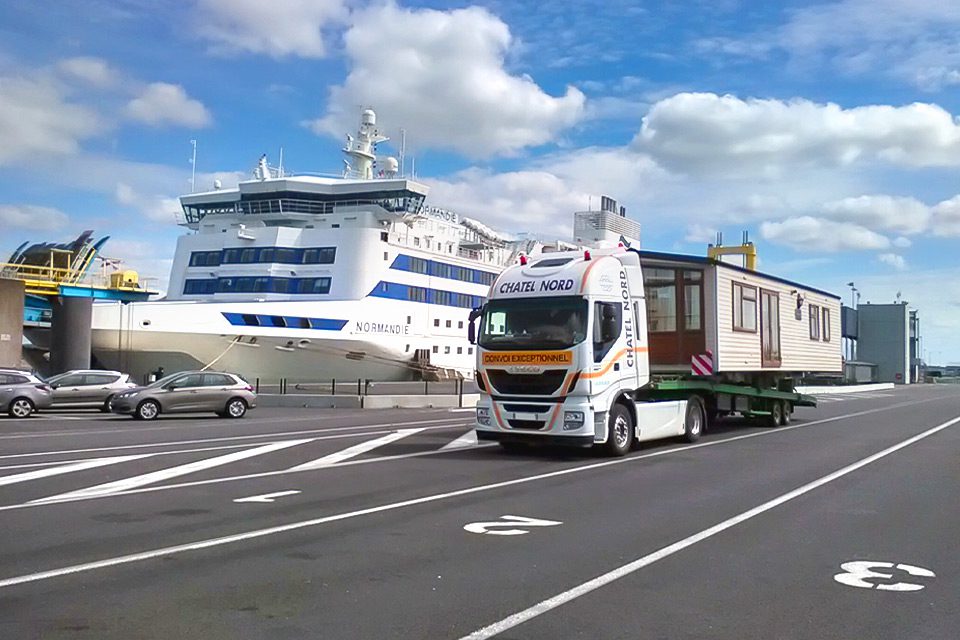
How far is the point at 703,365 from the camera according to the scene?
17.2 meters

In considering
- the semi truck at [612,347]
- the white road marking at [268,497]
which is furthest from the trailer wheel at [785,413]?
the white road marking at [268,497]

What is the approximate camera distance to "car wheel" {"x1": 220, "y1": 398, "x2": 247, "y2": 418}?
2358 centimetres

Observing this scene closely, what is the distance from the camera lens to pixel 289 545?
23.8 ft

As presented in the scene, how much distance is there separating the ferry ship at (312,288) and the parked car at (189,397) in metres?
8.72

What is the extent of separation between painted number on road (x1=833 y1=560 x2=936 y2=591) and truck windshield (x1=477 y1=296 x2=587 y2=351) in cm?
722

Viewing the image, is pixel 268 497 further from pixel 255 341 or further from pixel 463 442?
pixel 255 341

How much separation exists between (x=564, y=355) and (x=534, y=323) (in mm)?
849

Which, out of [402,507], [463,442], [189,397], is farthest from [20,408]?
[402,507]

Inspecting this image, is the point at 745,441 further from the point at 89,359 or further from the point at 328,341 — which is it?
the point at 89,359

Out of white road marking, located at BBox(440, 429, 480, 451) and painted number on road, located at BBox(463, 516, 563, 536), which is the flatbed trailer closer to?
white road marking, located at BBox(440, 429, 480, 451)

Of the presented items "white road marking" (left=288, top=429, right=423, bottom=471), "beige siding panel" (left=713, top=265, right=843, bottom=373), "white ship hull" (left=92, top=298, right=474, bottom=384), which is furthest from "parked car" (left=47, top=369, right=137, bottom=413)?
"beige siding panel" (left=713, top=265, right=843, bottom=373)

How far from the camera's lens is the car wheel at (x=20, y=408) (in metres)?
23.1

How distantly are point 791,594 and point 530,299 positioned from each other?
29.3 ft

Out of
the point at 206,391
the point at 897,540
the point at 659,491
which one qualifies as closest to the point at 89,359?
the point at 206,391
